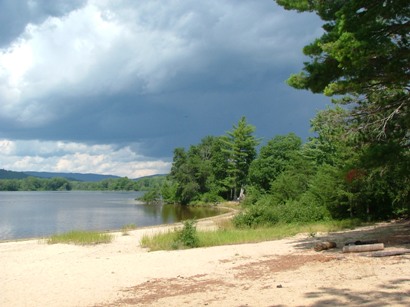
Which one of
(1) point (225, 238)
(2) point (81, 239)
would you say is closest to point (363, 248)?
(1) point (225, 238)

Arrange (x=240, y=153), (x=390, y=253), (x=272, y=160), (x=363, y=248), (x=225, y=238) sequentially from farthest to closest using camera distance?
1. (x=240, y=153)
2. (x=272, y=160)
3. (x=225, y=238)
4. (x=363, y=248)
5. (x=390, y=253)

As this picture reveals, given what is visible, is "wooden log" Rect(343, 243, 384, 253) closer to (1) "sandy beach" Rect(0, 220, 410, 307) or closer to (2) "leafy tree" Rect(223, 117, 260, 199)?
(1) "sandy beach" Rect(0, 220, 410, 307)

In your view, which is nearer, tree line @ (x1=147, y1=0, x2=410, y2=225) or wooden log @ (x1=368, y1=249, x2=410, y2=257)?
tree line @ (x1=147, y1=0, x2=410, y2=225)

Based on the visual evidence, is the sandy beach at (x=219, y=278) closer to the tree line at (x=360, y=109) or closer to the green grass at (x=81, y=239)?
the tree line at (x=360, y=109)

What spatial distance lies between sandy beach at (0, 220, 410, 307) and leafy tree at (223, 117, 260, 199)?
57.0 m

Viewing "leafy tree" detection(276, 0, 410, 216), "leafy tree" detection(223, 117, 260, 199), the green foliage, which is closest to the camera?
"leafy tree" detection(276, 0, 410, 216)

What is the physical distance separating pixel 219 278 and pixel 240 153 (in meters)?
63.8

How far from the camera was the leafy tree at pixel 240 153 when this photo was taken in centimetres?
7356

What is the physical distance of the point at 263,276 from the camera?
33.1 ft

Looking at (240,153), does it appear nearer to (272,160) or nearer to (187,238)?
(272,160)

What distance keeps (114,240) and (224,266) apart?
1146cm

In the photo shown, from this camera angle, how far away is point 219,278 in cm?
1046

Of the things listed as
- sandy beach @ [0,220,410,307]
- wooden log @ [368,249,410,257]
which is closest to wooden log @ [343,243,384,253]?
sandy beach @ [0,220,410,307]

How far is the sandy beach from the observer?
7.57m
